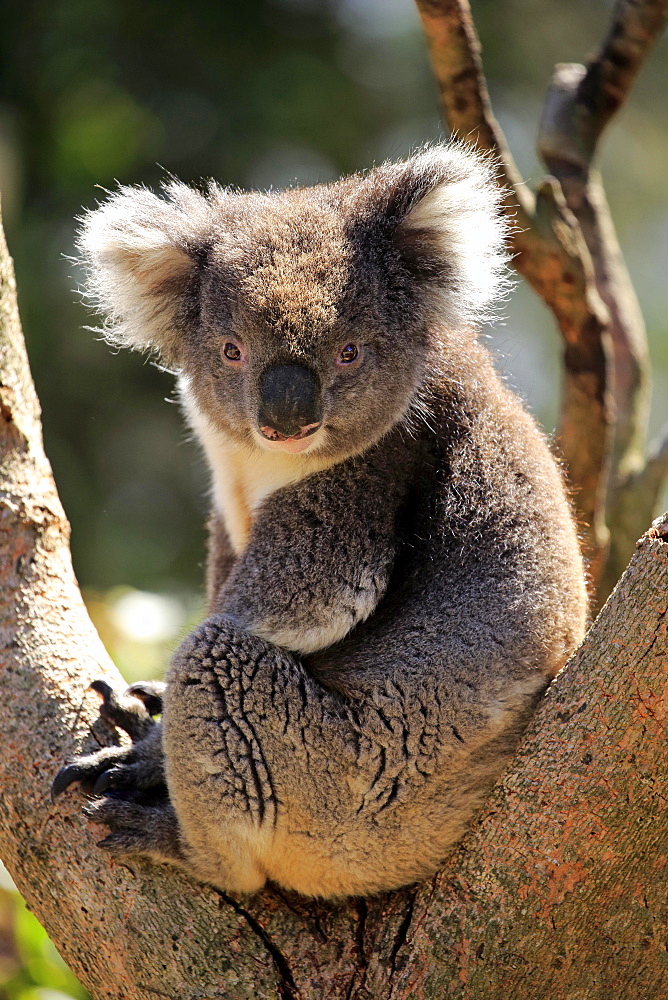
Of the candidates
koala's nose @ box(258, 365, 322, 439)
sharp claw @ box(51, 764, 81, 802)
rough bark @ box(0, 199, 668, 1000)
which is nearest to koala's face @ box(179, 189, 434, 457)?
koala's nose @ box(258, 365, 322, 439)

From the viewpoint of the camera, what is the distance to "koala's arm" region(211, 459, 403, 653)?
3.58 meters

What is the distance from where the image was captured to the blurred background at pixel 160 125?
1134 centimetres

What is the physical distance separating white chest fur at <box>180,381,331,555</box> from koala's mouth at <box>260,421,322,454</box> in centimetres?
16

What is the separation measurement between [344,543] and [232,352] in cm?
81

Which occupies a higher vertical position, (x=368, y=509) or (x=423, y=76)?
(x=423, y=76)

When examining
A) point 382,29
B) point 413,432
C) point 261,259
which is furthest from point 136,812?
point 382,29

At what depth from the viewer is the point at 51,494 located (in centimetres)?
397

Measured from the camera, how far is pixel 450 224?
3.91 metres

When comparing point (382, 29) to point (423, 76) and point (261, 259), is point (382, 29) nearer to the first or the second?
point (423, 76)

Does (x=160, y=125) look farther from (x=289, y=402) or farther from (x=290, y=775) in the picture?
(x=290, y=775)

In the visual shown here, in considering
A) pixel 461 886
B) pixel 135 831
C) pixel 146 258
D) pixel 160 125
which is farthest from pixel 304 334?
pixel 160 125

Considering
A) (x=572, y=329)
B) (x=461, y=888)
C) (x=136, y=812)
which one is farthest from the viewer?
(x=572, y=329)

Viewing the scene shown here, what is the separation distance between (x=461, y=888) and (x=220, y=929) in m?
0.74

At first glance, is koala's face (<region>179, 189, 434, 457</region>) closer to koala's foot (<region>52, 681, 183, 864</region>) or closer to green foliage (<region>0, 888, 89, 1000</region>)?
koala's foot (<region>52, 681, 183, 864</region>)
